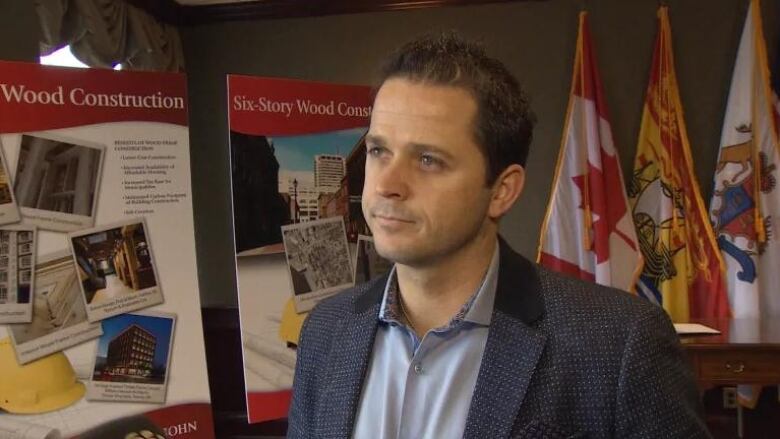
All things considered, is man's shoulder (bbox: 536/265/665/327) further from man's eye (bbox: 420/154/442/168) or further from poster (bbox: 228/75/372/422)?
poster (bbox: 228/75/372/422)

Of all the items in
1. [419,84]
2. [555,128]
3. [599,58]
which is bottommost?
[419,84]

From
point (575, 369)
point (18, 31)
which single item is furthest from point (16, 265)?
point (575, 369)

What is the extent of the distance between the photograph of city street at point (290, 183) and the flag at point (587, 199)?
0.99 m

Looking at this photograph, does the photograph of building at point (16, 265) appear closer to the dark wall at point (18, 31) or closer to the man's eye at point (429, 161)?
the dark wall at point (18, 31)

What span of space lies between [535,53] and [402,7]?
700 mm

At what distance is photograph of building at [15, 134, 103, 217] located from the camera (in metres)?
1.79

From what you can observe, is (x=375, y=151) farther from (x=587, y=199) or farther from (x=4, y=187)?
(x=587, y=199)

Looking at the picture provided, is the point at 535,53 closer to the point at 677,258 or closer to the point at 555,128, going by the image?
the point at 555,128

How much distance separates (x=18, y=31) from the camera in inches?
93.2

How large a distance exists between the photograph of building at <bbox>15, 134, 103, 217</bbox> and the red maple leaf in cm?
203

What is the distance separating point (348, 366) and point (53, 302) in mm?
1183

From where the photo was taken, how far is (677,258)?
2.92 meters

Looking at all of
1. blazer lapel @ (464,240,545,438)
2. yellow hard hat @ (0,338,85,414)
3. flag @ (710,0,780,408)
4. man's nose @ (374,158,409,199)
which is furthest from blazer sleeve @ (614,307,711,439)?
flag @ (710,0,780,408)

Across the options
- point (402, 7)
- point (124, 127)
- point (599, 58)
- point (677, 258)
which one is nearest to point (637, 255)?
point (677, 258)
